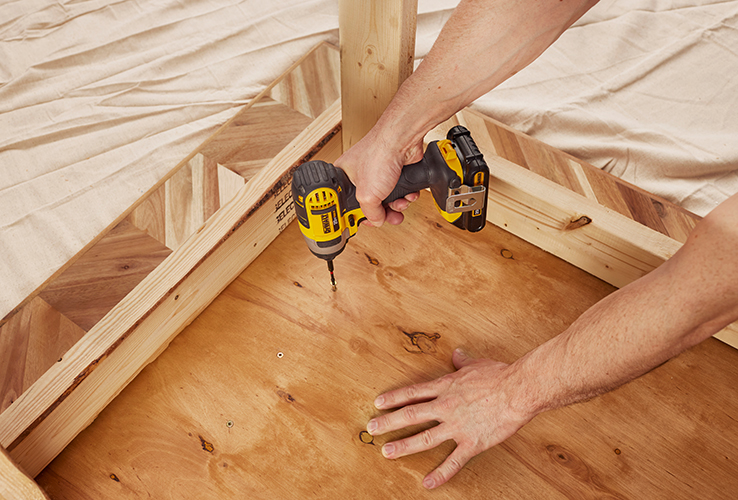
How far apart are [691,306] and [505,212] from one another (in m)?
0.66

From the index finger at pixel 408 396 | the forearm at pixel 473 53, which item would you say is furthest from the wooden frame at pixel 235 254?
the index finger at pixel 408 396

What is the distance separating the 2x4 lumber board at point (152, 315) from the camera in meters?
1.00

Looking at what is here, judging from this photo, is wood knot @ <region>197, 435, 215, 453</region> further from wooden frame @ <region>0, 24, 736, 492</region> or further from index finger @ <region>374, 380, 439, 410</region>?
index finger @ <region>374, 380, 439, 410</region>

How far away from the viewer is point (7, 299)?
1226 millimetres

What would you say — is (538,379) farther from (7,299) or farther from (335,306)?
(7,299)

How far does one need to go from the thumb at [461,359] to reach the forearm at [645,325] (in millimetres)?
185

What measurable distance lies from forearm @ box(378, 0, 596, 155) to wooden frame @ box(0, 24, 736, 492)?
0.37 meters

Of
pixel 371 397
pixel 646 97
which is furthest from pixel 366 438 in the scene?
pixel 646 97

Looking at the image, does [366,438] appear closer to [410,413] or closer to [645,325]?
[410,413]

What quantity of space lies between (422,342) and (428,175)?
0.41 m

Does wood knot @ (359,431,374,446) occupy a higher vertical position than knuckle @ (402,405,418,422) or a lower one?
lower

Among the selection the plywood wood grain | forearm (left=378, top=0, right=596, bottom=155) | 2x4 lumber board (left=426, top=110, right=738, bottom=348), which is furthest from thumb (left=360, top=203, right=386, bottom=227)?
2x4 lumber board (left=426, top=110, right=738, bottom=348)

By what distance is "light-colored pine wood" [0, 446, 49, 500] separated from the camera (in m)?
0.90

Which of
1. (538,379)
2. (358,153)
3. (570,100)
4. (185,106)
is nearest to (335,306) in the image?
(358,153)
